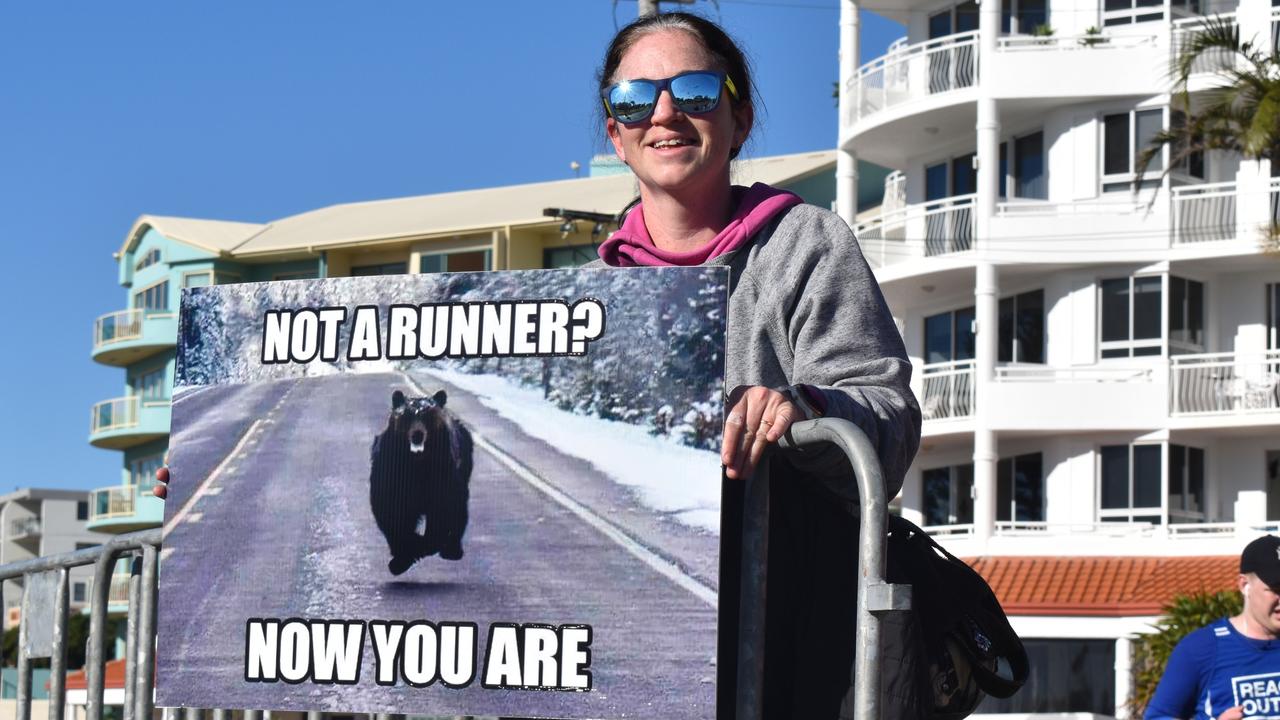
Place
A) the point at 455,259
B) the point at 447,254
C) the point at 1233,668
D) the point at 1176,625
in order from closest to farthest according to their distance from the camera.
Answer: the point at 1233,668
the point at 1176,625
the point at 447,254
the point at 455,259

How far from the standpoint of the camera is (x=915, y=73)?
135 feet

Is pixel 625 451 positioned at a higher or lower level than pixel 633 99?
lower

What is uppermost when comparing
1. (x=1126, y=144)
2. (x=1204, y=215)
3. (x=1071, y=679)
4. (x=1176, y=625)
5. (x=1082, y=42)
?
(x=1082, y=42)

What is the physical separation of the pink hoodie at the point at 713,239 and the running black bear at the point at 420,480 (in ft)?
1.62

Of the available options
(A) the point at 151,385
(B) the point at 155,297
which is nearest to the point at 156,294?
(B) the point at 155,297

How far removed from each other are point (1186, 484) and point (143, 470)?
4163 centimetres

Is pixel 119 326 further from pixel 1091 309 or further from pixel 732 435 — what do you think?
pixel 732 435

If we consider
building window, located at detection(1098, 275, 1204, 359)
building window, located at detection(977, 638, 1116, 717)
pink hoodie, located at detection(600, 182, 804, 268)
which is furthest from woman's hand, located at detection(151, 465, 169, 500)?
building window, located at detection(1098, 275, 1204, 359)

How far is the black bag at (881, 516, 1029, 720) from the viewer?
11.5 feet

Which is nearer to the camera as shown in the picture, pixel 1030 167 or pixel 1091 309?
pixel 1091 309

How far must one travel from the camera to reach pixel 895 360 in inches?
140

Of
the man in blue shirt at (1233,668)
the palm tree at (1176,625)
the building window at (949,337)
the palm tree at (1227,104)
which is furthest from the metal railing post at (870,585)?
the building window at (949,337)

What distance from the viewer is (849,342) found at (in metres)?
3.55

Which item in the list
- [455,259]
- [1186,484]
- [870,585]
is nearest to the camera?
[870,585]
